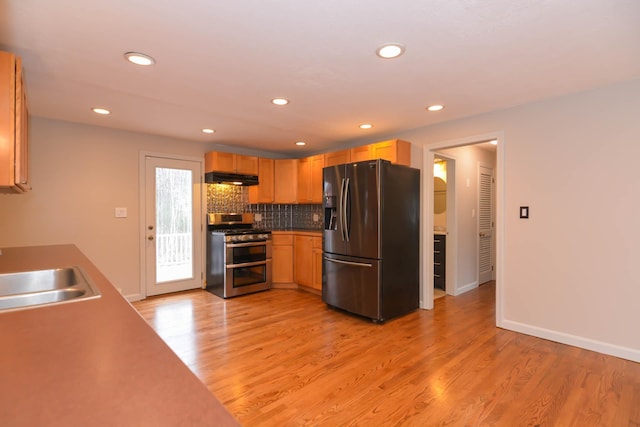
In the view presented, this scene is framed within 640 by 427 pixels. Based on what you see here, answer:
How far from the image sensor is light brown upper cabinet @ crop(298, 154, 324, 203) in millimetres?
4930

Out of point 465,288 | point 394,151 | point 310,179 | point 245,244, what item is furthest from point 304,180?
point 465,288

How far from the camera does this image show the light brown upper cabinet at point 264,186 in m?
5.27

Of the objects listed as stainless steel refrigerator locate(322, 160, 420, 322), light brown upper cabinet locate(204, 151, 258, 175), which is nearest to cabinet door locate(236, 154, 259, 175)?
light brown upper cabinet locate(204, 151, 258, 175)

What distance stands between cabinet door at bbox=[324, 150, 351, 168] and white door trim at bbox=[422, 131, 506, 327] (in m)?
1.01

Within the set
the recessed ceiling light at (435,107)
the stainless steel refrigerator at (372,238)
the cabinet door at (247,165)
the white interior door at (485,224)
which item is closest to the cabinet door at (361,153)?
the stainless steel refrigerator at (372,238)

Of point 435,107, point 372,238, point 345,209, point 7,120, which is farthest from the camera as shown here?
point 345,209

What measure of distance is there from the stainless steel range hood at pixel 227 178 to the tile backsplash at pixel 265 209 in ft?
0.64

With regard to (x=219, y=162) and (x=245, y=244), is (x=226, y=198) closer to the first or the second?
(x=219, y=162)

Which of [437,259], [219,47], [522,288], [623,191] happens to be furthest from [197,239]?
[623,191]

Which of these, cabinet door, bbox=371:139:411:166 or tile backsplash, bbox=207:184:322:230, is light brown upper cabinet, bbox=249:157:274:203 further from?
cabinet door, bbox=371:139:411:166

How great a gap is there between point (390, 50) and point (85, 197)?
387 centimetres

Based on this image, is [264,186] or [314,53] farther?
[264,186]

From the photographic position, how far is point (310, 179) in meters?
5.07

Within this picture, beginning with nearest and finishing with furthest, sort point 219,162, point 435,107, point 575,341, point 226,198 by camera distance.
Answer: point 575,341
point 435,107
point 219,162
point 226,198
